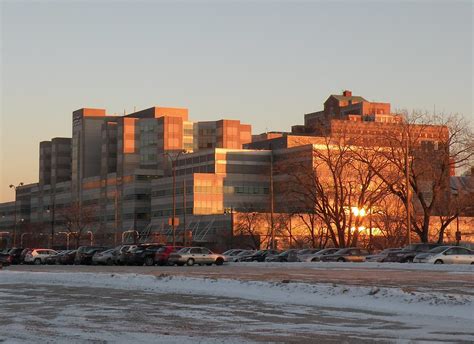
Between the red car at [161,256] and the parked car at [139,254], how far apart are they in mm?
366

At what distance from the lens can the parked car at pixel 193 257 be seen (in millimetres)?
57656

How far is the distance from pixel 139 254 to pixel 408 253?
64.2 feet

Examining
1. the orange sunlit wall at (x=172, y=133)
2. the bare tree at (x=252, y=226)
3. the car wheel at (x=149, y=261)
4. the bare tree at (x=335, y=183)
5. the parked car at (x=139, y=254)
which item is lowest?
the car wheel at (x=149, y=261)

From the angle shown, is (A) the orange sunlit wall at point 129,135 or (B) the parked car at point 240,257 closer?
(B) the parked car at point 240,257

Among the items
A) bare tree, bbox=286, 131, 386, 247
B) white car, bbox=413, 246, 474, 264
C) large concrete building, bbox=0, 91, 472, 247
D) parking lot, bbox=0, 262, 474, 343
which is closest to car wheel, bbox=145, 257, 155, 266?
white car, bbox=413, 246, 474, 264

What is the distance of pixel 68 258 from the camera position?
69.6 metres

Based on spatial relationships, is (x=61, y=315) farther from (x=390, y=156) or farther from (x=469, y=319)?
(x=390, y=156)

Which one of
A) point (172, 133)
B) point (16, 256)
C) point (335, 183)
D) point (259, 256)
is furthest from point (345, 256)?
point (172, 133)

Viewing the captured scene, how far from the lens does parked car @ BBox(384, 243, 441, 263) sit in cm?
5947

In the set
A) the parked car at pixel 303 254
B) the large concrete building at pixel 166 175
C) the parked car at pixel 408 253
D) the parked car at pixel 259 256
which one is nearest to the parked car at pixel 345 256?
the parked car at pixel 303 254

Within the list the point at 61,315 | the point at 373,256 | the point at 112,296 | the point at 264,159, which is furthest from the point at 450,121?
the point at 264,159

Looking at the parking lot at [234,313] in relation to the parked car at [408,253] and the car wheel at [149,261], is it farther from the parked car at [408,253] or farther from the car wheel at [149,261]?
the car wheel at [149,261]

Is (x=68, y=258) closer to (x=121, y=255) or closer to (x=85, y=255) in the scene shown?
(x=85, y=255)

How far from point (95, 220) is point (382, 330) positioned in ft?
513
